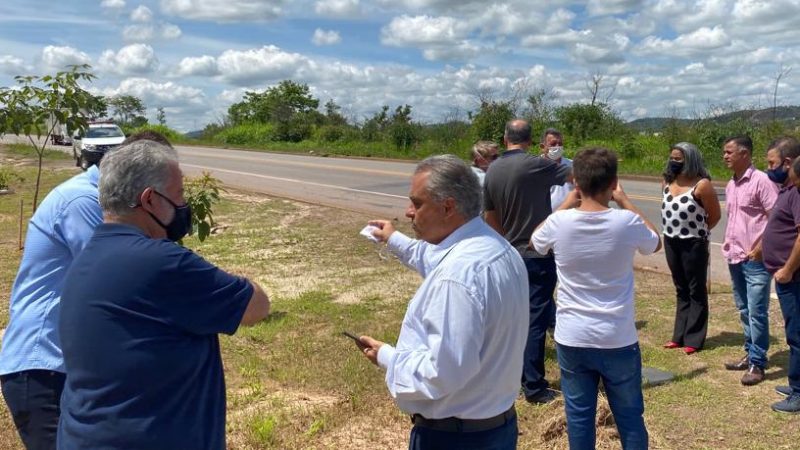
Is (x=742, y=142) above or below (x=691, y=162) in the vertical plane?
above

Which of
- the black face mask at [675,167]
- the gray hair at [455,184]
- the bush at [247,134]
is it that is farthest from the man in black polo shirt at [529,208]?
the bush at [247,134]

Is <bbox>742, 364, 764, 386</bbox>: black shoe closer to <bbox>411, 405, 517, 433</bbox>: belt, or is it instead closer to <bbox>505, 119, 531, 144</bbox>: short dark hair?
<bbox>505, 119, 531, 144</bbox>: short dark hair

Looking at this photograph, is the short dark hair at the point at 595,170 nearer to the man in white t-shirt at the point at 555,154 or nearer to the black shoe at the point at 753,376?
the man in white t-shirt at the point at 555,154

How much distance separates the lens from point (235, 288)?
7.04ft

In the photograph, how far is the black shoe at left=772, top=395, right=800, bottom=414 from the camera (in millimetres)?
4562

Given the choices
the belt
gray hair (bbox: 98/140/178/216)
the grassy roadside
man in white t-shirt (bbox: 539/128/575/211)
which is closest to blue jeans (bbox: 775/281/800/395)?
the grassy roadside

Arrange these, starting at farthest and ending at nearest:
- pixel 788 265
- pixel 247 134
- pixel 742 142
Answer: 1. pixel 247 134
2. pixel 742 142
3. pixel 788 265

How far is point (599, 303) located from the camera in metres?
3.47

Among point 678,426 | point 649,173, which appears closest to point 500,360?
point 678,426

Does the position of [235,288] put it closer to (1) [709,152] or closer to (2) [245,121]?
(1) [709,152]

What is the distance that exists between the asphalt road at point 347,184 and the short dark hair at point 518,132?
444 cm

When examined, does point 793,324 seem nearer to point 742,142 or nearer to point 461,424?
point 742,142

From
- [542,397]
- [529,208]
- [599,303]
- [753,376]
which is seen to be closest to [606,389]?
[599,303]

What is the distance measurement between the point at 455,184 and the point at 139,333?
109 centimetres
